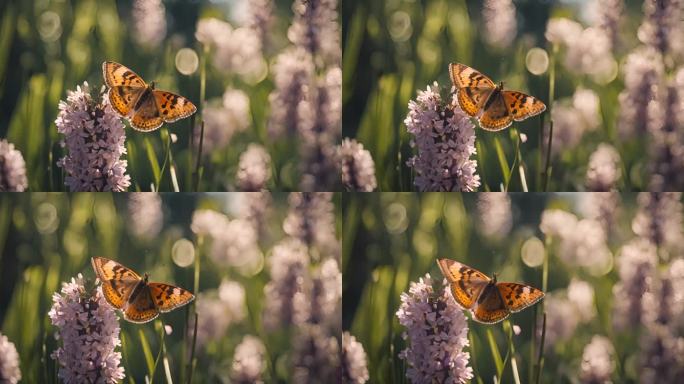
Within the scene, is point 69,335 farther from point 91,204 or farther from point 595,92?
point 595,92

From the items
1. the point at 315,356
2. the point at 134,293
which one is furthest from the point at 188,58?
the point at 315,356

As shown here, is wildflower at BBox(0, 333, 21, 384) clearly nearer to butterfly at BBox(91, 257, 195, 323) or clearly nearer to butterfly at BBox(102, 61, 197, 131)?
butterfly at BBox(91, 257, 195, 323)

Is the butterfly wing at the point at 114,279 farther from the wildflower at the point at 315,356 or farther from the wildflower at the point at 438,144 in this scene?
the wildflower at the point at 438,144

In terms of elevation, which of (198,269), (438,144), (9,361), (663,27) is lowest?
(9,361)

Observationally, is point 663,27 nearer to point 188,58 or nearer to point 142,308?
point 188,58

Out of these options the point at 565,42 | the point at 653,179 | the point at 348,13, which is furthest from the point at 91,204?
the point at 653,179

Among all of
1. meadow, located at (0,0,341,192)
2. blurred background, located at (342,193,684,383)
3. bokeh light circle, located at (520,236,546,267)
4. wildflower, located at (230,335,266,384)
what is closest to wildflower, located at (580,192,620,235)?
blurred background, located at (342,193,684,383)

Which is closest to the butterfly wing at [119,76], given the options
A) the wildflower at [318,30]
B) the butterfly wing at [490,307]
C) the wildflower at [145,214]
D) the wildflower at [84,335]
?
the wildflower at [145,214]
